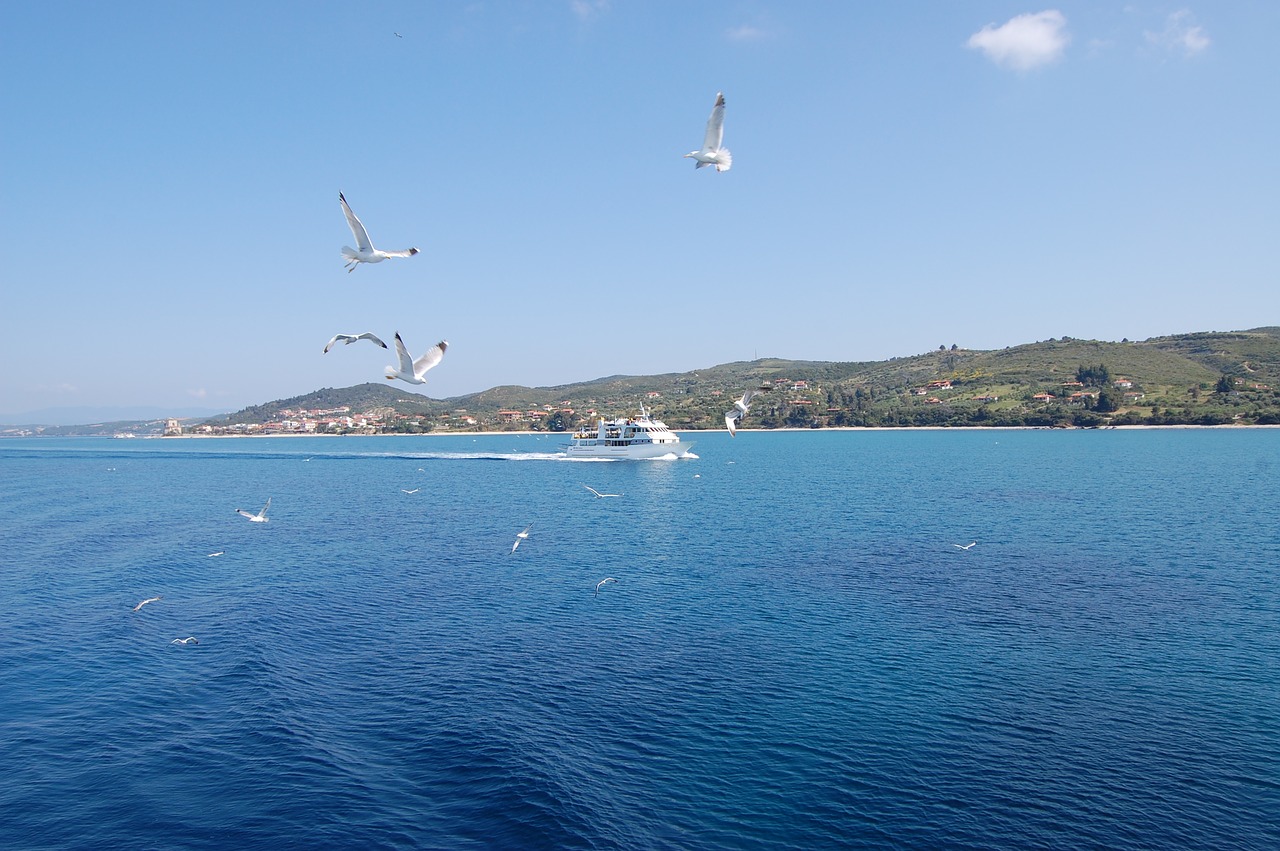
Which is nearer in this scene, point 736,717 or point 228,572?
point 736,717

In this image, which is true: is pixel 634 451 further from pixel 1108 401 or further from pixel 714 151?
pixel 1108 401

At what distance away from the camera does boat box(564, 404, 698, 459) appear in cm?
11988

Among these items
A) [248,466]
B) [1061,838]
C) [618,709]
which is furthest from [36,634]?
[248,466]

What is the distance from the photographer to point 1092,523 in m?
54.1

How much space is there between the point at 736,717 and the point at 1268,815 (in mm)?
11837

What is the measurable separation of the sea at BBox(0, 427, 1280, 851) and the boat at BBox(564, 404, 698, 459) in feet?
210

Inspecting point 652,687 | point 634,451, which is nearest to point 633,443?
point 634,451

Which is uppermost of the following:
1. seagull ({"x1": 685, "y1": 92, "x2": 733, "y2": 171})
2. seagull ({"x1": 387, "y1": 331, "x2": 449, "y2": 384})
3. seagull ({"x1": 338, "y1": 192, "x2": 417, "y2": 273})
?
seagull ({"x1": 685, "y1": 92, "x2": 733, "y2": 171})

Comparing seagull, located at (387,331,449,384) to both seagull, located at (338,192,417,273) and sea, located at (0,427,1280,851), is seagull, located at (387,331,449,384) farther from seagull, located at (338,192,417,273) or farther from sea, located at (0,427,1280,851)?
sea, located at (0,427,1280,851)

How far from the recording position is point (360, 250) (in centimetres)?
1605

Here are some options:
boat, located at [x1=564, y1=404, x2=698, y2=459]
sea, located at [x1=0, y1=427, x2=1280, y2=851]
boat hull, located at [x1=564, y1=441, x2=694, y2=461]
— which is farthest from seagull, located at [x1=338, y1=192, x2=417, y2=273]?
boat hull, located at [x1=564, y1=441, x2=694, y2=461]

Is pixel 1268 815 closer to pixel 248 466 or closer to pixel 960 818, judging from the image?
pixel 960 818

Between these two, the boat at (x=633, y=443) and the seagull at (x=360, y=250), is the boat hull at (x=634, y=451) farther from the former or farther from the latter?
the seagull at (x=360, y=250)

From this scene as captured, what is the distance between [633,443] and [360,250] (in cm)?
10700
